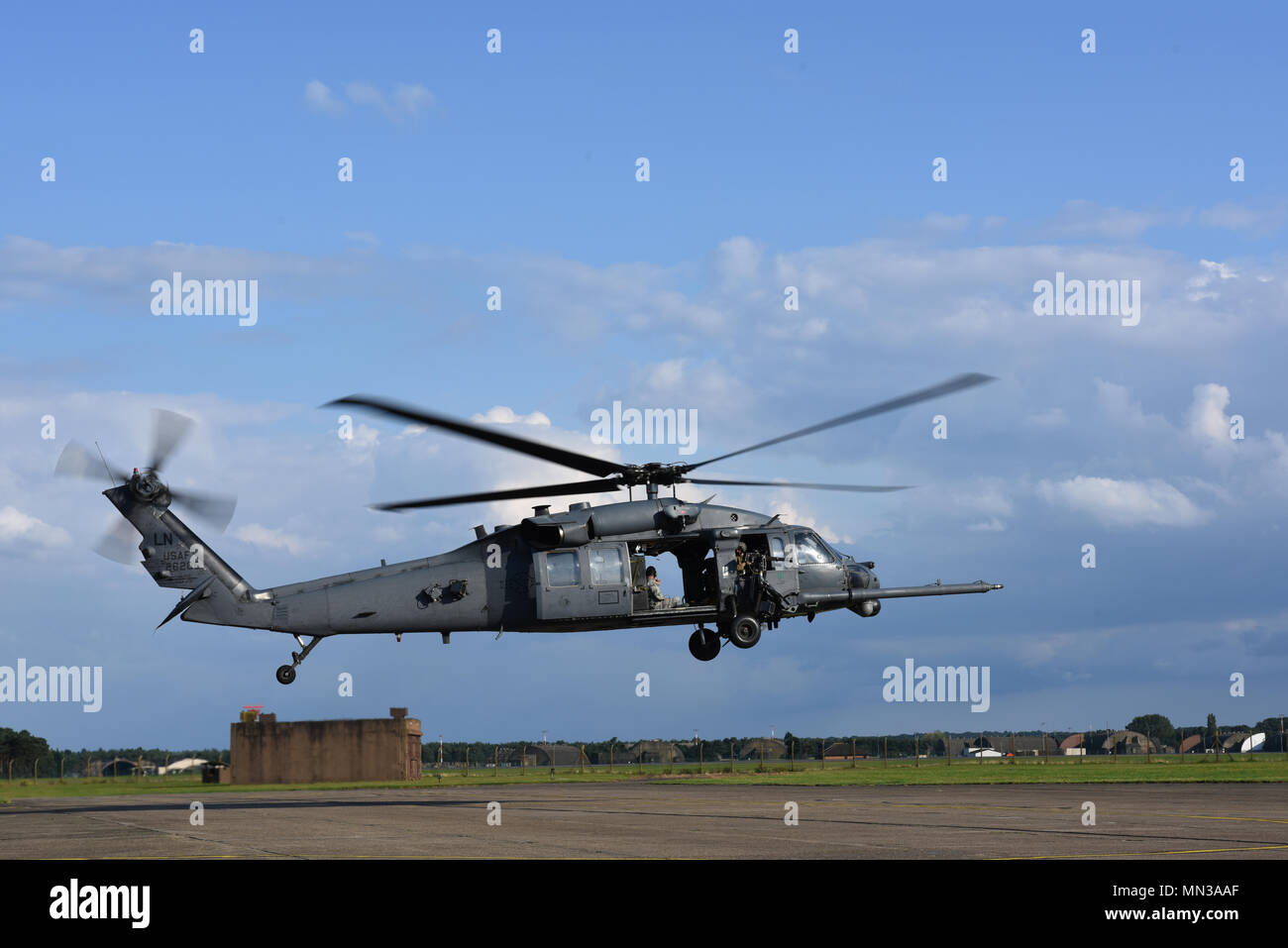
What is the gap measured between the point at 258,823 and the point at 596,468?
35.6 ft

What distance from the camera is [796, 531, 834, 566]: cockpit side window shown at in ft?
104

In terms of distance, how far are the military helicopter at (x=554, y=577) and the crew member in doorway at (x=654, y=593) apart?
0.17 ft

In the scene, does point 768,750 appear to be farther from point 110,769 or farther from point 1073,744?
point 110,769

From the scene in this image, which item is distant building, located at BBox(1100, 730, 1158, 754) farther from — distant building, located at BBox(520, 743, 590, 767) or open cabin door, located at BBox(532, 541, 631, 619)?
open cabin door, located at BBox(532, 541, 631, 619)

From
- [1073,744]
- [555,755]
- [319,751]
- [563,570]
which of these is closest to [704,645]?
[563,570]

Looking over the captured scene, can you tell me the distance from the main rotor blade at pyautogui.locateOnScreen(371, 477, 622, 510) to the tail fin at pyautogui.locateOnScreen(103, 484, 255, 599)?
5.51 meters

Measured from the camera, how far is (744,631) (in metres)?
30.7

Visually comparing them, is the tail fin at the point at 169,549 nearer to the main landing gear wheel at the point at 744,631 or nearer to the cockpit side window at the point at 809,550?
the main landing gear wheel at the point at 744,631

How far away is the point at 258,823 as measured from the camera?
88.9 feet

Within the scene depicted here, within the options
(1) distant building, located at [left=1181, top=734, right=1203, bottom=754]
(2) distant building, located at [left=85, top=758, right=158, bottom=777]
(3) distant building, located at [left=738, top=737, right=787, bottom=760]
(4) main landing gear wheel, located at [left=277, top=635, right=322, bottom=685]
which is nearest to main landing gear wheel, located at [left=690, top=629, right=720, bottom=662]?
(4) main landing gear wheel, located at [left=277, top=635, right=322, bottom=685]
